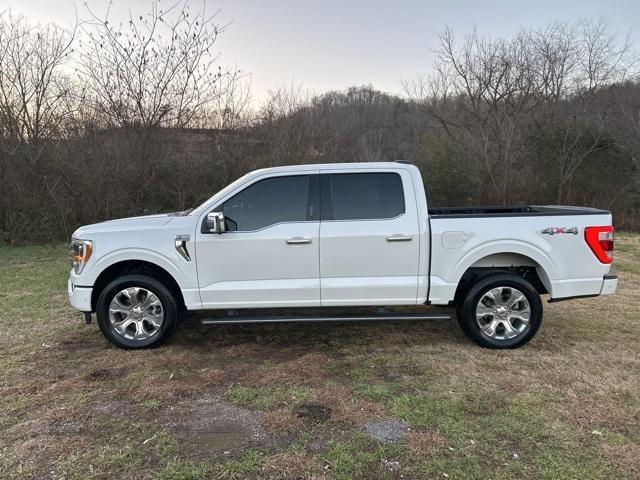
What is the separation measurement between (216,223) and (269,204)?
23.2 inches

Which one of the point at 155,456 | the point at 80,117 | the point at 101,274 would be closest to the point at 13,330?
the point at 101,274

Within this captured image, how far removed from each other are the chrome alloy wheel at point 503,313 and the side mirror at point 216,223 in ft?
9.08

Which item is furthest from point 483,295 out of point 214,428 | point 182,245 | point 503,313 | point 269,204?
point 182,245

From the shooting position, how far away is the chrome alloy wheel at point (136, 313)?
15.9ft

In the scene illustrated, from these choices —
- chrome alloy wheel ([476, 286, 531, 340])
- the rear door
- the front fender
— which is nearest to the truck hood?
the front fender

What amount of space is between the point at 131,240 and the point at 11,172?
967 cm

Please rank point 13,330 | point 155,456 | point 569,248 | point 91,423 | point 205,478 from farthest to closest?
point 13,330
point 569,248
point 91,423
point 155,456
point 205,478

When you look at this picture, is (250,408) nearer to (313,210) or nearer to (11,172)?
(313,210)

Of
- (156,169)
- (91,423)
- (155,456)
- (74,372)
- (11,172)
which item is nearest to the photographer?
(155,456)

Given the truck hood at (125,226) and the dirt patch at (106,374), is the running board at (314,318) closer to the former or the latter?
the dirt patch at (106,374)

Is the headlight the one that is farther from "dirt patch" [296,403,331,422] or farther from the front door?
"dirt patch" [296,403,331,422]

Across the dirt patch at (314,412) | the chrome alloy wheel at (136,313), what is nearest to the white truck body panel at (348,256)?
the chrome alloy wheel at (136,313)

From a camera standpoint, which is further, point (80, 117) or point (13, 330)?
point (80, 117)

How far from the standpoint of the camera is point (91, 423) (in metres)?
3.47
